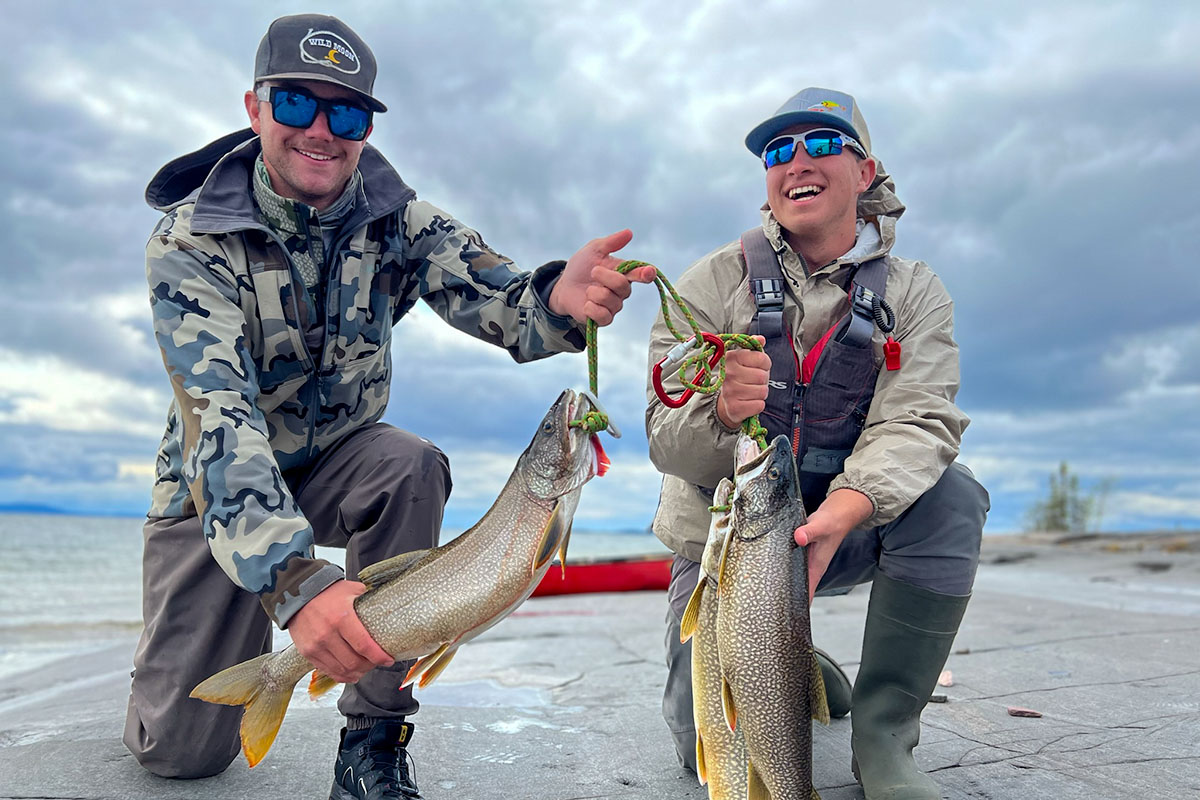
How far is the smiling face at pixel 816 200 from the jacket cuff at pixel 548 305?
95cm

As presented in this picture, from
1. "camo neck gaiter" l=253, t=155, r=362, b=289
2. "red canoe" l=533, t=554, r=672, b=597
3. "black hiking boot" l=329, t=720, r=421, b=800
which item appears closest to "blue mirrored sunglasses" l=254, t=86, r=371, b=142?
"camo neck gaiter" l=253, t=155, r=362, b=289

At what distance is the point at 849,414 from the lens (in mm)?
3486

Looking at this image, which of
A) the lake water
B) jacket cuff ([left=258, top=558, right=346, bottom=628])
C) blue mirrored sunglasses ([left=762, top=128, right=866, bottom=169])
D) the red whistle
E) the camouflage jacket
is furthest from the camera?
the lake water

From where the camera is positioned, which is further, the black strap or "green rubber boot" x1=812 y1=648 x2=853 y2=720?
"green rubber boot" x1=812 y1=648 x2=853 y2=720

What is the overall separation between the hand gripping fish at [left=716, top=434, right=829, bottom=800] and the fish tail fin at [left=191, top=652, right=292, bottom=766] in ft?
4.29

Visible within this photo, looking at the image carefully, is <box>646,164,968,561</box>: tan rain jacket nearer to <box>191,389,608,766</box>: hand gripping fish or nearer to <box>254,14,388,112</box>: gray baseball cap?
<box>191,389,608,766</box>: hand gripping fish

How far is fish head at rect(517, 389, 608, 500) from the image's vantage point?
2521mm

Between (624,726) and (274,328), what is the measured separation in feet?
7.77

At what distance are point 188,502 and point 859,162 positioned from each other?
3.08m

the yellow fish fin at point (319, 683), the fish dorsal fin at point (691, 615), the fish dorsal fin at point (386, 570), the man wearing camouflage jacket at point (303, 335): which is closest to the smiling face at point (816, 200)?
the man wearing camouflage jacket at point (303, 335)

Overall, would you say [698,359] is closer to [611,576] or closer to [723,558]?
[723,558]

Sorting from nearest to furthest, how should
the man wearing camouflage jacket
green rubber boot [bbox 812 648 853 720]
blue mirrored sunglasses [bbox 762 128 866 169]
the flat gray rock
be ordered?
the man wearing camouflage jacket, the flat gray rock, blue mirrored sunglasses [bbox 762 128 866 169], green rubber boot [bbox 812 648 853 720]

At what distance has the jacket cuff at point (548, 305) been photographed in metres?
3.32

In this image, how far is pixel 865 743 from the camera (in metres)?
3.01
